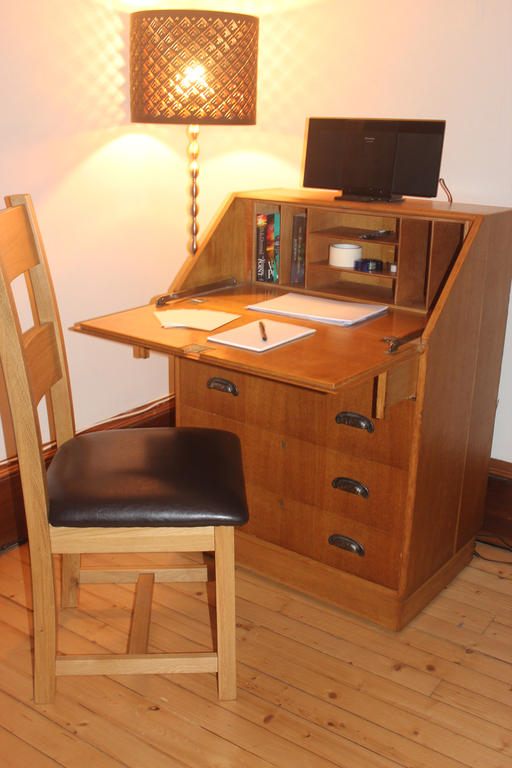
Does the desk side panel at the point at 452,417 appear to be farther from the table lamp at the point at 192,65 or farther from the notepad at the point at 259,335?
the table lamp at the point at 192,65

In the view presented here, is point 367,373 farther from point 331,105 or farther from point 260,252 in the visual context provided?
point 331,105

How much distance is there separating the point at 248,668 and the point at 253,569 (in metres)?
0.40

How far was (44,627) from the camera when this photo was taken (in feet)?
5.31

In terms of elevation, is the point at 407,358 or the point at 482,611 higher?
the point at 407,358

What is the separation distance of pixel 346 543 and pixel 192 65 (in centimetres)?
132

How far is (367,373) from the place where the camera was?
155 centimetres

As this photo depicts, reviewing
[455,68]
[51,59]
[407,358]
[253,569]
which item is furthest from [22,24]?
[253,569]

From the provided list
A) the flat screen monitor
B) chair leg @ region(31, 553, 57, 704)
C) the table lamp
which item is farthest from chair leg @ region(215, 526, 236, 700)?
the table lamp

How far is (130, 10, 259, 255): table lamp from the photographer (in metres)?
2.01

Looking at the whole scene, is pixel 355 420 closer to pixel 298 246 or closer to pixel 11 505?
pixel 298 246

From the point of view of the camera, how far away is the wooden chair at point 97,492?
1528 mm

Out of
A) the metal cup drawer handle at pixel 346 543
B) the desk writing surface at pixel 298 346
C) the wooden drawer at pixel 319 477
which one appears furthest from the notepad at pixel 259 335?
the metal cup drawer handle at pixel 346 543

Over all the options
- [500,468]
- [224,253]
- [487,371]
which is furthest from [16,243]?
[500,468]

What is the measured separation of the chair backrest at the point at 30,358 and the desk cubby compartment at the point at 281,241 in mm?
714
